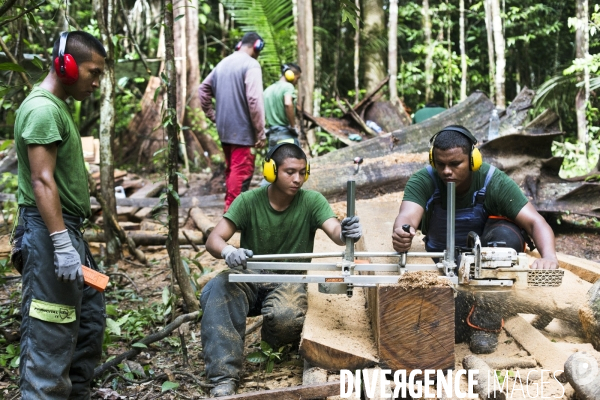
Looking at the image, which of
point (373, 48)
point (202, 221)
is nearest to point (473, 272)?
point (202, 221)

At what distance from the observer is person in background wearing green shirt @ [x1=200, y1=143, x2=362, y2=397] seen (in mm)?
3377

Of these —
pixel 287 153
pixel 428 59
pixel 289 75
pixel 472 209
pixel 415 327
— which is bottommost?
pixel 415 327

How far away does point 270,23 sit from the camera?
11.9 meters

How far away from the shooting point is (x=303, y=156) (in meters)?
3.79

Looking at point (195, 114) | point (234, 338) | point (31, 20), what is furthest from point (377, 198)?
point (195, 114)

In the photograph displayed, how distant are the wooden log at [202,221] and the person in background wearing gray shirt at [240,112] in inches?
12.9

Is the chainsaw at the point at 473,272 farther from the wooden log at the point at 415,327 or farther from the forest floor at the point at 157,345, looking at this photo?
the forest floor at the point at 157,345

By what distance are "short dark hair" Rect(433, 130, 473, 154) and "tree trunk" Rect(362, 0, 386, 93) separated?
35.5 ft

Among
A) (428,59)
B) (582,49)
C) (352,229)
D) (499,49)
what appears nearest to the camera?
(352,229)

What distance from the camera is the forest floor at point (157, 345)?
3.45 m

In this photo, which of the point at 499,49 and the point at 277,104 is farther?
the point at 499,49

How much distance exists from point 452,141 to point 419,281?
3.56 feet

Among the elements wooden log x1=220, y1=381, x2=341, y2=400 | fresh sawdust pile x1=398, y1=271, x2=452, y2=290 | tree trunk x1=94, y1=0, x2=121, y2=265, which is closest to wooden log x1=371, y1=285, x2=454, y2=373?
fresh sawdust pile x1=398, y1=271, x2=452, y2=290

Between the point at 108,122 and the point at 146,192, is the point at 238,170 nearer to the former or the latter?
the point at 108,122
